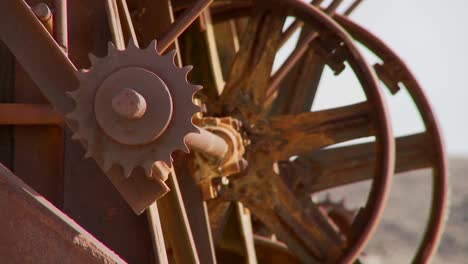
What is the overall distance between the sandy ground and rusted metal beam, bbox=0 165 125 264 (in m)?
10.9

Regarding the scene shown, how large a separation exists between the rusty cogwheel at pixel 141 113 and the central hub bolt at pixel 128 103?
0.03 m

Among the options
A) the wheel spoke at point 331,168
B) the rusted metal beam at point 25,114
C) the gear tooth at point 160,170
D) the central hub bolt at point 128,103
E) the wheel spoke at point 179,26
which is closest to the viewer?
the central hub bolt at point 128,103

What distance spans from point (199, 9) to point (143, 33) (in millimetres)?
712

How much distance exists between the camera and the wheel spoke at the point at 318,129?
600 cm

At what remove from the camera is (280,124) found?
20.3 ft

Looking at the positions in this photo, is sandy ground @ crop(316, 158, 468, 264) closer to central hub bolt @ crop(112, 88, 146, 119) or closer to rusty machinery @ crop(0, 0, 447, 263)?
rusty machinery @ crop(0, 0, 447, 263)

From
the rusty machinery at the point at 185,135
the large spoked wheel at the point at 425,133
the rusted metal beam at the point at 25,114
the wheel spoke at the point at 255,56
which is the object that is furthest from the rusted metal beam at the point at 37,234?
the large spoked wheel at the point at 425,133

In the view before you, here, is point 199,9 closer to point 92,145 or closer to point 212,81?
point 92,145

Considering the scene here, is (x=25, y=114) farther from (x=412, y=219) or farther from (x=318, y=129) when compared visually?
(x=412, y=219)

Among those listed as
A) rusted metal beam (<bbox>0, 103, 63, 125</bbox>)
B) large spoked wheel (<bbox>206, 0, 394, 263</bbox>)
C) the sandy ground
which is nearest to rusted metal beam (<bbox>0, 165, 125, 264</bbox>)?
rusted metal beam (<bbox>0, 103, 63, 125</bbox>)

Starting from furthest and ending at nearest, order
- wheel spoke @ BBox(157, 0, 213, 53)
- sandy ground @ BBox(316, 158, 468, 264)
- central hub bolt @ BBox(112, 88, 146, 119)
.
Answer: sandy ground @ BBox(316, 158, 468, 264), wheel spoke @ BBox(157, 0, 213, 53), central hub bolt @ BBox(112, 88, 146, 119)

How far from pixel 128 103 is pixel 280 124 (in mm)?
Answer: 2484

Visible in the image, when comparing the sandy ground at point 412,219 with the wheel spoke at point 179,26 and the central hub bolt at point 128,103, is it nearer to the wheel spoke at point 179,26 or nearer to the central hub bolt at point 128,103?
the wheel spoke at point 179,26

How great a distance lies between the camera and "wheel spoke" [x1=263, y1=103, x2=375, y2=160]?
6000 mm
